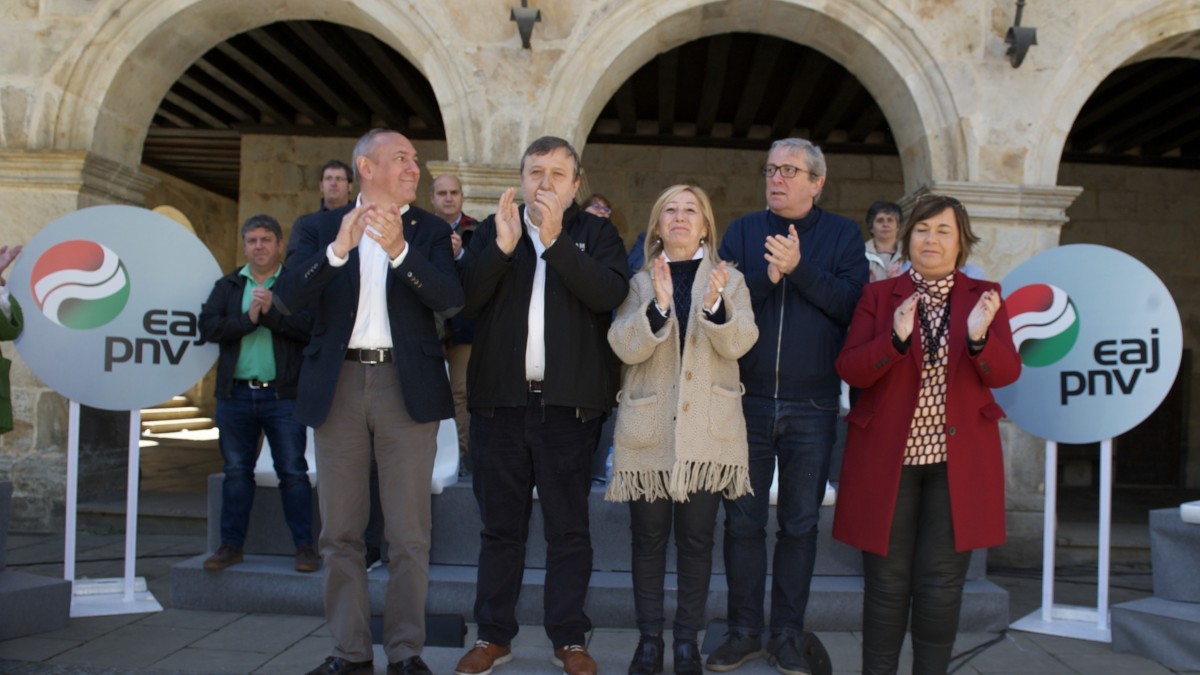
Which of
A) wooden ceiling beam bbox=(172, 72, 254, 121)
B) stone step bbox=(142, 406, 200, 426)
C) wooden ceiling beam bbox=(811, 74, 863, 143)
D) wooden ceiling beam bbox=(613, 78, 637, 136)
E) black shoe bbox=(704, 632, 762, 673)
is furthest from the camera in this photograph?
stone step bbox=(142, 406, 200, 426)

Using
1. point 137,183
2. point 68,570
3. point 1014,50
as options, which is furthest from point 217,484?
point 1014,50

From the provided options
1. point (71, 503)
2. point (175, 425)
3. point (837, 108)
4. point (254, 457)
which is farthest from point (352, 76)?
point (175, 425)

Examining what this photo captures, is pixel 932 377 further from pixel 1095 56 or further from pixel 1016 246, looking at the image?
pixel 1095 56

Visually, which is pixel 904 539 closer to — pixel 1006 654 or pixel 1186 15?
pixel 1006 654

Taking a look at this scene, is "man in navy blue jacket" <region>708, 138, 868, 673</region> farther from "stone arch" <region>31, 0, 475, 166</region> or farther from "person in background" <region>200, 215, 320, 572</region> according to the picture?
"stone arch" <region>31, 0, 475, 166</region>

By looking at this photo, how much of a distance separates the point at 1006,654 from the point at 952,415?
4.61 feet

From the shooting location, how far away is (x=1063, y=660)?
3.46 m

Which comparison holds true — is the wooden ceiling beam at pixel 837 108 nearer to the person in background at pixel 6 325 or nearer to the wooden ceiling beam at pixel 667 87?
the wooden ceiling beam at pixel 667 87

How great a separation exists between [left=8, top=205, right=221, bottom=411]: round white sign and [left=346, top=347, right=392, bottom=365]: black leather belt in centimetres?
142

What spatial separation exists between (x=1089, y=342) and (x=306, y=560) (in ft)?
11.2

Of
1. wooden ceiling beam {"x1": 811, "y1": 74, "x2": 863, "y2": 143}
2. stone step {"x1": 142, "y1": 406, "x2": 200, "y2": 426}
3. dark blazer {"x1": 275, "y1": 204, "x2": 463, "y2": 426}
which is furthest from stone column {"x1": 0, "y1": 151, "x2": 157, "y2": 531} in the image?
wooden ceiling beam {"x1": 811, "y1": 74, "x2": 863, "y2": 143}

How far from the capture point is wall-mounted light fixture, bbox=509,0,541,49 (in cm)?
505

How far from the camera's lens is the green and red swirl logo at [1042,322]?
3.89 meters

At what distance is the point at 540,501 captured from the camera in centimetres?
293
